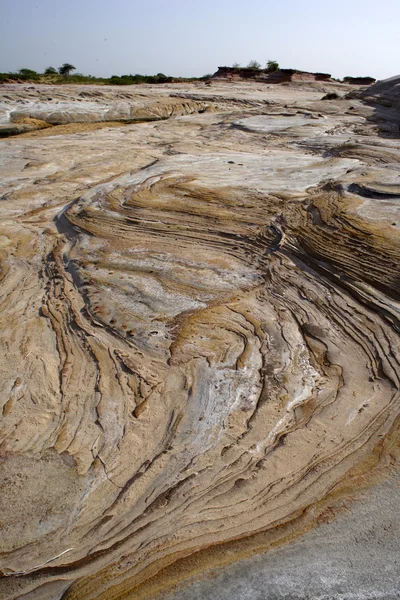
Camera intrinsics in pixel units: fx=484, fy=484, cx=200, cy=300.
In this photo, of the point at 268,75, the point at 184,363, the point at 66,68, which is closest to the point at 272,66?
the point at 268,75

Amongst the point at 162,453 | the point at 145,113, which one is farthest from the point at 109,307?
the point at 145,113

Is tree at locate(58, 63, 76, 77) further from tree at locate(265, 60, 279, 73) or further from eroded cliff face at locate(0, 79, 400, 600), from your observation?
eroded cliff face at locate(0, 79, 400, 600)

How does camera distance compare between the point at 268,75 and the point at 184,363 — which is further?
the point at 268,75

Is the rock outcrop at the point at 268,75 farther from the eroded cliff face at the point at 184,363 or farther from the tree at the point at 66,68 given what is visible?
the eroded cliff face at the point at 184,363

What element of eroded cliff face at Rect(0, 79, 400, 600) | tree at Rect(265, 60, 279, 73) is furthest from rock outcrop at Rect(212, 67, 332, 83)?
eroded cliff face at Rect(0, 79, 400, 600)

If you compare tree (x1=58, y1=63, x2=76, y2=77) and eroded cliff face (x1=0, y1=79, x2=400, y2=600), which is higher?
tree (x1=58, y1=63, x2=76, y2=77)

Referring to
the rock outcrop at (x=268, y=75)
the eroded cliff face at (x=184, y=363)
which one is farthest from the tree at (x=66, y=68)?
the eroded cliff face at (x=184, y=363)

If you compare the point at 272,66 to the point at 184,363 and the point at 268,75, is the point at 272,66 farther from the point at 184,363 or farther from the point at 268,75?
the point at 184,363

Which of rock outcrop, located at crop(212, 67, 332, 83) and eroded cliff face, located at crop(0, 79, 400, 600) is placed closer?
eroded cliff face, located at crop(0, 79, 400, 600)

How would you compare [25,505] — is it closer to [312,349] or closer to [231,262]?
[312,349]
